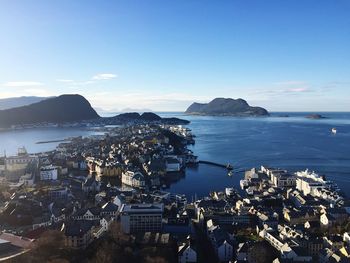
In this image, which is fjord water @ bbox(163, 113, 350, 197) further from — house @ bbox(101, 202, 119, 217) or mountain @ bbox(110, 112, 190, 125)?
mountain @ bbox(110, 112, 190, 125)

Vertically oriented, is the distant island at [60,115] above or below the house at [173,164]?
above

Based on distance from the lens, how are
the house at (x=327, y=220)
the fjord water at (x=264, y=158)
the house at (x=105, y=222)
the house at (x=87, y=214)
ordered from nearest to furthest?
the house at (x=105, y=222), the house at (x=327, y=220), the house at (x=87, y=214), the fjord water at (x=264, y=158)

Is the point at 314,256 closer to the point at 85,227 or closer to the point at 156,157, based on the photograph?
the point at 85,227

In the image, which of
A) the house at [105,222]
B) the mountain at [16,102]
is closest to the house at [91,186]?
the house at [105,222]

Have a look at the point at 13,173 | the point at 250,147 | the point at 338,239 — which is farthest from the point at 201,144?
the point at 338,239

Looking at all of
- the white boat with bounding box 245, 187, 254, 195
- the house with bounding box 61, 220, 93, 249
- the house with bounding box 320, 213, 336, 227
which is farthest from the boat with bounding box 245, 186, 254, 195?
the house with bounding box 61, 220, 93, 249

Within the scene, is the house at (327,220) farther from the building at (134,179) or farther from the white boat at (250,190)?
the building at (134,179)
